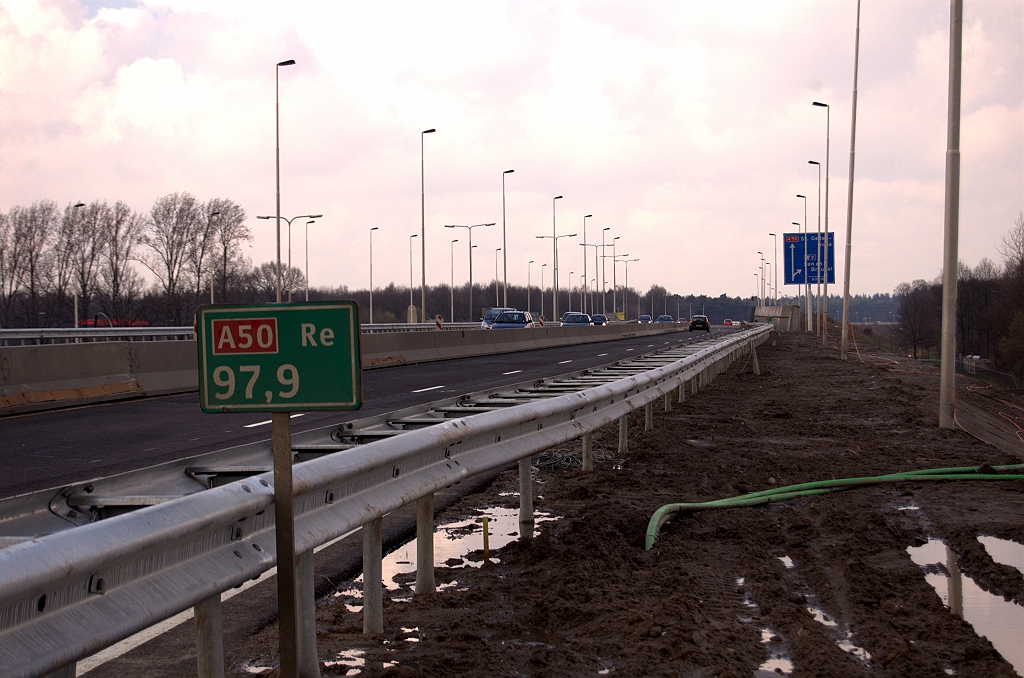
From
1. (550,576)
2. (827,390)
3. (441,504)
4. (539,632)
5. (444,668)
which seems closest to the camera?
(444,668)

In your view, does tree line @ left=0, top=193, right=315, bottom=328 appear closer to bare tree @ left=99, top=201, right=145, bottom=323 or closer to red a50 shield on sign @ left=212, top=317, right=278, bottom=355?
bare tree @ left=99, top=201, right=145, bottom=323

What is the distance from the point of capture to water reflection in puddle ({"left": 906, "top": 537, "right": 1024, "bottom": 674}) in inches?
188

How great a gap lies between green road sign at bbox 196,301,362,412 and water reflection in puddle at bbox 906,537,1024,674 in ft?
10.5

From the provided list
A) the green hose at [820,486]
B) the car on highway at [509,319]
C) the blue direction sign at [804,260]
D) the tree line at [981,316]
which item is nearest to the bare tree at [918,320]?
the tree line at [981,316]

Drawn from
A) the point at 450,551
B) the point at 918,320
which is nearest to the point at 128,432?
the point at 450,551

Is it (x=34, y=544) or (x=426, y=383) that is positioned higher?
(x=34, y=544)

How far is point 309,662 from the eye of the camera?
3713 millimetres

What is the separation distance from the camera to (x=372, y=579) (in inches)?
179

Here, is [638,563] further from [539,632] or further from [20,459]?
[20,459]

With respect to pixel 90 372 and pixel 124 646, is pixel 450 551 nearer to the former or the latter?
pixel 124 646

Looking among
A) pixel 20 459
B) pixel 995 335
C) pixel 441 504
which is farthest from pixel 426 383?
pixel 995 335

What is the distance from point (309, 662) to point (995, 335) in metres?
93.6

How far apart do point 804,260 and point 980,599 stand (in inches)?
2396

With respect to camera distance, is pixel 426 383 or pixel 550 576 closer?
pixel 550 576
